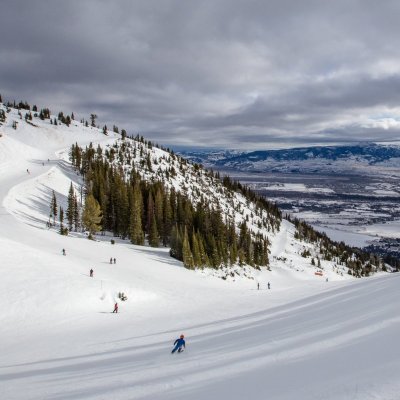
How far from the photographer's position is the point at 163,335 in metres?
24.7

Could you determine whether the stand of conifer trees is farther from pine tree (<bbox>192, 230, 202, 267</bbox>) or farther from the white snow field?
the white snow field

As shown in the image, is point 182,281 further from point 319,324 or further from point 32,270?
point 319,324

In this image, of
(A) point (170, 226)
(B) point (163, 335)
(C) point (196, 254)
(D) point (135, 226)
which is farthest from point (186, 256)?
(B) point (163, 335)

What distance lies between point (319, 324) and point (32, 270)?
29.1m

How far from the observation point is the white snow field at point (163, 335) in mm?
13852

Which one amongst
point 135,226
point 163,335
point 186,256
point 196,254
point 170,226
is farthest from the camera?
point 170,226

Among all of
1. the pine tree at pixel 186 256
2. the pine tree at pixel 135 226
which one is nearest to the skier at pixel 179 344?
the pine tree at pixel 186 256

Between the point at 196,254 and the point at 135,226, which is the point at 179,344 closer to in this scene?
the point at 196,254

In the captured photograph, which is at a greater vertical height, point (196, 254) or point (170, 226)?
point (170, 226)

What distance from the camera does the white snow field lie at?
13852mm

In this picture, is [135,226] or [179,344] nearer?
[179,344]

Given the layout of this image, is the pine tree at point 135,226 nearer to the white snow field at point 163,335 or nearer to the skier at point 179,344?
the white snow field at point 163,335

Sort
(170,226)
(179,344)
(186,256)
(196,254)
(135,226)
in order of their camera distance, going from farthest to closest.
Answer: (170,226) < (135,226) < (196,254) < (186,256) < (179,344)

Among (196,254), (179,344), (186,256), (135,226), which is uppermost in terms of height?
(179,344)
